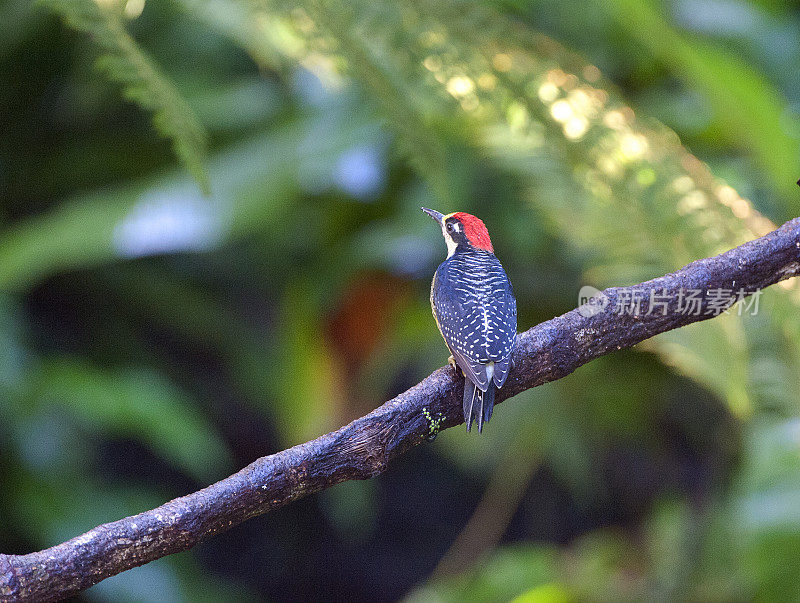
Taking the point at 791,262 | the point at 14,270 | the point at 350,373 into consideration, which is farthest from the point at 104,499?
the point at 791,262

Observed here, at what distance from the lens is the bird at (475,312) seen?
0.48 meters

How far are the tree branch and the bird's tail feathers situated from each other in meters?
0.02

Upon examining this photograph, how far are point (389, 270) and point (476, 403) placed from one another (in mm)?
1518

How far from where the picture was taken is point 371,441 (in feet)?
1.61

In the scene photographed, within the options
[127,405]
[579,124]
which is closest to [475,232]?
[579,124]

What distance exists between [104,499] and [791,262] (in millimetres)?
2189

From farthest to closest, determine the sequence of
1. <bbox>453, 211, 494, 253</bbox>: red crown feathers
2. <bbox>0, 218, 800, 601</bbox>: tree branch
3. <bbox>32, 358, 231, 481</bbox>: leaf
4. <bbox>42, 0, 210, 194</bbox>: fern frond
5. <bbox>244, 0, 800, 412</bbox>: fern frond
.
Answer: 1. <bbox>32, 358, 231, 481</bbox>: leaf
2. <bbox>244, 0, 800, 412</bbox>: fern frond
3. <bbox>42, 0, 210, 194</bbox>: fern frond
4. <bbox>453, 211, 494, 253</bbox>: red crown feathers
5. <bbox>0, 218, 800, 601</bbox>: tree branch

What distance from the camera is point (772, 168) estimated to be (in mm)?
1525

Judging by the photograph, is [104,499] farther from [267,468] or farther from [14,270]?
[267,468]

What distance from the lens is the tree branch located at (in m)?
0.46

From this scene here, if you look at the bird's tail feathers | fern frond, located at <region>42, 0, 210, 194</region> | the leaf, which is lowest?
the leaf

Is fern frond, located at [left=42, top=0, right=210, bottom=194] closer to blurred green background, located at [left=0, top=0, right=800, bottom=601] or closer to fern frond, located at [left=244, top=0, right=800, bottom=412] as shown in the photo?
blurred green background, located at [left=0, top=0, right=800, bottom=601]

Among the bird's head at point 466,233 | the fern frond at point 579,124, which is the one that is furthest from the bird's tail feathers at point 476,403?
the fern frond at point 579,124

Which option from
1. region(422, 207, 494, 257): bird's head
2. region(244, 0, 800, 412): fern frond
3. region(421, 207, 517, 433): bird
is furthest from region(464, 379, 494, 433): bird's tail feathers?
region(244, 0, 800, 412): fern frond
